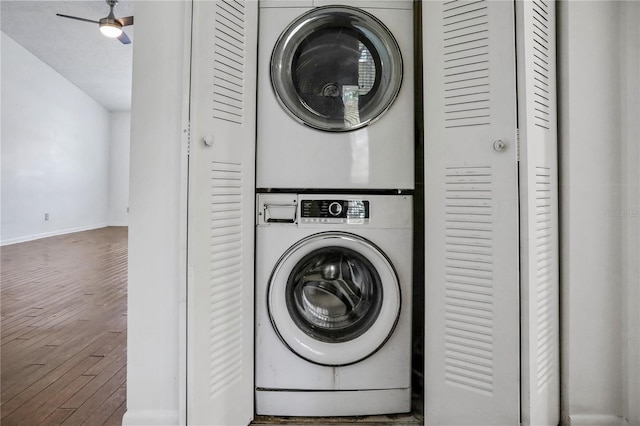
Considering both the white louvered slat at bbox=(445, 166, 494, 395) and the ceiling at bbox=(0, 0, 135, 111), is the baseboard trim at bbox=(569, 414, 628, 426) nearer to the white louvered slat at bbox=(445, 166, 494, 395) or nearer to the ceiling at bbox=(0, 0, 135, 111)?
the white louvered slat at bbox=(445, 166, 494, 395)

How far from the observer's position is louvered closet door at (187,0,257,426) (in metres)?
1.12

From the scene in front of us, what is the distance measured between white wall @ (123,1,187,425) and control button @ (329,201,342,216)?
581mm

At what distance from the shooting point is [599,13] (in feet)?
4.10

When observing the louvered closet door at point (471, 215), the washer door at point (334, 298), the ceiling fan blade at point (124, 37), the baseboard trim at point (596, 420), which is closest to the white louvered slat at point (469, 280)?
the louvered closet door at point (471, 215)

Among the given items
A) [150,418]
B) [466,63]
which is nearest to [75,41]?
[150,418]

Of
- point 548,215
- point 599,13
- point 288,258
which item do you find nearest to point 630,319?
point 548,215

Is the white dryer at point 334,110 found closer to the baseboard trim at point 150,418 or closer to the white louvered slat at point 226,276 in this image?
the white louvered slat at point 226,276

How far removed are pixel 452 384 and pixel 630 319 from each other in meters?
0.70

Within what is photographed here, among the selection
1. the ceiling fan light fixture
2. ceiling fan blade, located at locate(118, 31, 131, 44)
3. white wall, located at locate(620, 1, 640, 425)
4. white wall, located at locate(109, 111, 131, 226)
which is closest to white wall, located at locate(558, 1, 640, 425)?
white wall, located at locate(620, 1, 640, 425)

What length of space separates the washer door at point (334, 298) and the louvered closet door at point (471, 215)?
7.3 inches

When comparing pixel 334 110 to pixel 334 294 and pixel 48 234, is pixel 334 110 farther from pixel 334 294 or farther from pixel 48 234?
pixel 48 234

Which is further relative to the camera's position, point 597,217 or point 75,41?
point 75,41

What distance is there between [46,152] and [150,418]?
22.0ft

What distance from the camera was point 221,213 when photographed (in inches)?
47.0
